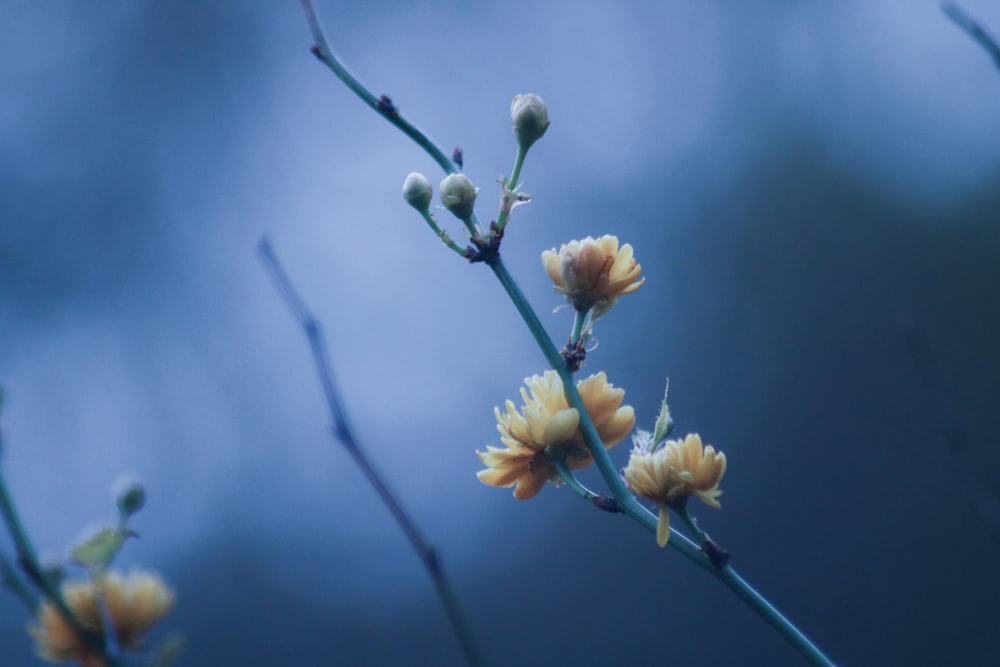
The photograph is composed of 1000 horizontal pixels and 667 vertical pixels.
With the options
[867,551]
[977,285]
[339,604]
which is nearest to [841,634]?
[867,551]

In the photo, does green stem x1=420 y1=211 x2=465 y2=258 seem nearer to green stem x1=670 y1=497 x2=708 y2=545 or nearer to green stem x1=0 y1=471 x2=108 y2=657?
green stem x1=670 y1=497 x2=708 y2=545

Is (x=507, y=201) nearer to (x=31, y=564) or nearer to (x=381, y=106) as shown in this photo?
(x=381, y=106)

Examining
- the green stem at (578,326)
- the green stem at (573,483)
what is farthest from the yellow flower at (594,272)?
the green stem at (573,483)

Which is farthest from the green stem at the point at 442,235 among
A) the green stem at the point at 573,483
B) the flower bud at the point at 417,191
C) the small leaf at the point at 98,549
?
the small leaf at the point at 98,549

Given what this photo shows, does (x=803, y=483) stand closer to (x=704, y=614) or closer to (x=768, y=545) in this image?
(x=768, y=545)

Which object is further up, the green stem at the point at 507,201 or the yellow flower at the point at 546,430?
the green stem at the point at 507,201

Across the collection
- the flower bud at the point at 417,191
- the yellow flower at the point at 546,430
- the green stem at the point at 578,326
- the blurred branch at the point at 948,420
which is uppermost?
the flower bud at the point at 417,191

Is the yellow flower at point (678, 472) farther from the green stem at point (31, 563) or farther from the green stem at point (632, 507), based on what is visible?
the green stem at point (31, 563)

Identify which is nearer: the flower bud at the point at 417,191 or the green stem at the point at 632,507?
the green stem at the point at 632,507
